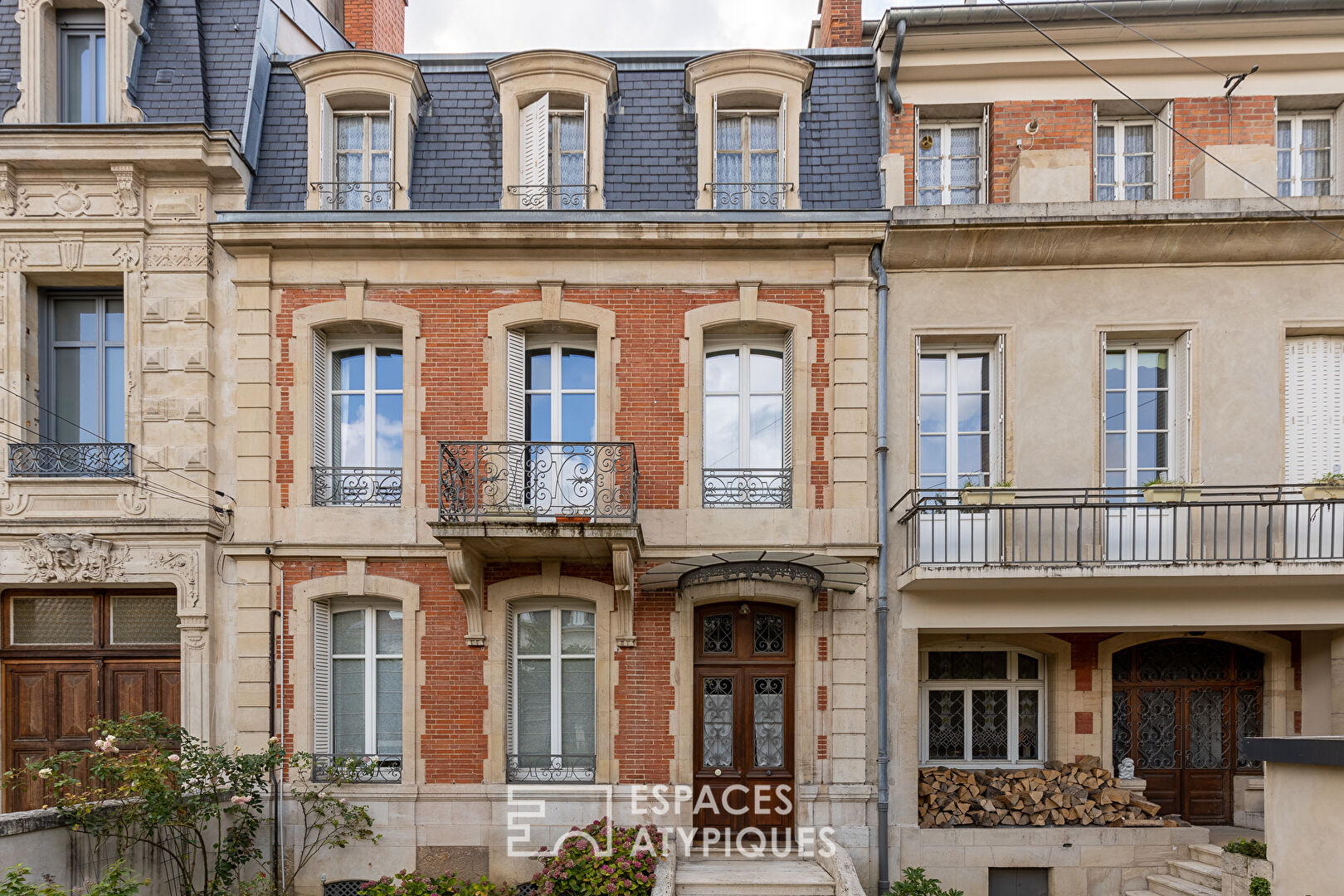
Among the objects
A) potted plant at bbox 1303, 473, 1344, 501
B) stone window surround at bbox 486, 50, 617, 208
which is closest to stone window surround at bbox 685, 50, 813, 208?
stone window surround at bbox 486, 50, 617, 208

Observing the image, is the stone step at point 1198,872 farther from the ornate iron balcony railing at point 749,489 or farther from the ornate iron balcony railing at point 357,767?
the ornate iron balcony railing at point 357,767

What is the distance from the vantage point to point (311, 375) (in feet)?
33.8

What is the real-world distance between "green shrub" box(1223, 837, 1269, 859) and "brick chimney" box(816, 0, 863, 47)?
34.3 ft

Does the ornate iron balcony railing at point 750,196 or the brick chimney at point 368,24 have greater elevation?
the brick chimney at point 368,24

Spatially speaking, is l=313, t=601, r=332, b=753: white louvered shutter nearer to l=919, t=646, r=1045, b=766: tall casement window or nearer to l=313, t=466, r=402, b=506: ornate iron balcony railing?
l=313, t=466, r=402, b=506: ornate iron balcony railing

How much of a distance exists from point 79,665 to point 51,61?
721 cm

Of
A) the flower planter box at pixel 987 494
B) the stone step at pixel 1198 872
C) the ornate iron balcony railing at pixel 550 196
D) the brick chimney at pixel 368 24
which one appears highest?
the brick chimney at pixel 368 24

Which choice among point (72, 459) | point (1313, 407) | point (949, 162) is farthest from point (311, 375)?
point (1313, 407)

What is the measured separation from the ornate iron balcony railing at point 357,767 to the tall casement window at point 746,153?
7.77m

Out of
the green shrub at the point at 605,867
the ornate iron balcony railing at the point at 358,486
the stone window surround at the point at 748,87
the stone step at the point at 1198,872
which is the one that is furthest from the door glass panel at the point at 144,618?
the stone step at the point at 1198,872

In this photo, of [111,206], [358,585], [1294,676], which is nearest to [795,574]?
[358,585]

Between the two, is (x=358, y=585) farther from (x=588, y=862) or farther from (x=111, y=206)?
(x=111, y=206)

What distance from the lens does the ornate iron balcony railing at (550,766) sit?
1009cm

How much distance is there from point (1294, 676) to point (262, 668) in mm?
12430
